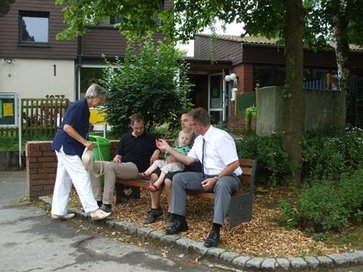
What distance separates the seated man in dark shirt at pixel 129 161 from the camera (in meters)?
6.70

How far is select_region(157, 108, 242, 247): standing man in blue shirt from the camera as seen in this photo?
5.44m

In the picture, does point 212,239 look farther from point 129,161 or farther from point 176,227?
point 129,161

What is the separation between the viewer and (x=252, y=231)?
5852mm

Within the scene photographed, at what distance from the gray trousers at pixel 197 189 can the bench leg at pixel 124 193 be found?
5.57ft

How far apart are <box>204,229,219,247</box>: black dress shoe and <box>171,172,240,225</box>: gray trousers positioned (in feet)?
0.64

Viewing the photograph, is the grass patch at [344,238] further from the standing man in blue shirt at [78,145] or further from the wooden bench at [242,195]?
the standing man in blue shirt at [78,145]

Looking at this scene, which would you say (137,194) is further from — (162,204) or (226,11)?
(226,11)

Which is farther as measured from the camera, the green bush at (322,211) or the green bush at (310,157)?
the green bush at (310,157)

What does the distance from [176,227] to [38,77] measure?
56.3 feet

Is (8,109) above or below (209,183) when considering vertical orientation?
above

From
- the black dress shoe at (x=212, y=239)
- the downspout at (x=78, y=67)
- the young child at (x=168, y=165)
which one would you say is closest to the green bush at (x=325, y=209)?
the black dress shoe at (x=212, y=239)

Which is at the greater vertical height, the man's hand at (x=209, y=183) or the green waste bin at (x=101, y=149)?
the green waste bin at (x=101, y=149)

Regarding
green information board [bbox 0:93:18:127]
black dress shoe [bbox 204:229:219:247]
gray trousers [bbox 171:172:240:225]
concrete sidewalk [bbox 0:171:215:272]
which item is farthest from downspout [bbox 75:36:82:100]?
black dress shoe [bbox 204:229:219:247]

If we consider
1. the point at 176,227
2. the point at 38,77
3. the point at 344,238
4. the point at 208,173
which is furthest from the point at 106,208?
the point at 38,77
